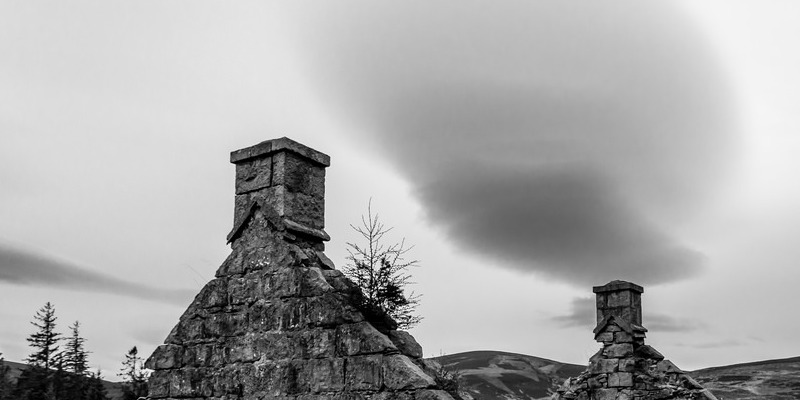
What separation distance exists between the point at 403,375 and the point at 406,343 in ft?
1.62

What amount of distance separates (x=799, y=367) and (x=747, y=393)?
11034 millimetres

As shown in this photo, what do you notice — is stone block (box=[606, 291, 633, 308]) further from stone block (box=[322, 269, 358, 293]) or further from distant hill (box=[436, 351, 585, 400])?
distant hill (box=[436, 351, 585, 400])

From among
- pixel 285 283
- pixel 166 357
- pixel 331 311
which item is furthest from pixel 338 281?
pixel 166 357

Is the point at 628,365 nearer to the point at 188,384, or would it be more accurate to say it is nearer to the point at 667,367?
the point at 667,367

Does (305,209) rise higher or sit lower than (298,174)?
lower

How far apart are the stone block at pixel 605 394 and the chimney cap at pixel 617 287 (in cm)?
182

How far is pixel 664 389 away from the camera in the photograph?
1374 cm

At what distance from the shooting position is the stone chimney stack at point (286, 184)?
7875 millimetres

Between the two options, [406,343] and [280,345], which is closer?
[406,343]

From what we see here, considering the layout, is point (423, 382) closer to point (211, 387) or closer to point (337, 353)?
point (337, 353)

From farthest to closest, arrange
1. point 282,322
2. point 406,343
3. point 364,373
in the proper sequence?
point 282,322, point 406,343, point 364,373

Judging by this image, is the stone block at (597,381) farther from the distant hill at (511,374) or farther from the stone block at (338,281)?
the distant hill at (511,374)

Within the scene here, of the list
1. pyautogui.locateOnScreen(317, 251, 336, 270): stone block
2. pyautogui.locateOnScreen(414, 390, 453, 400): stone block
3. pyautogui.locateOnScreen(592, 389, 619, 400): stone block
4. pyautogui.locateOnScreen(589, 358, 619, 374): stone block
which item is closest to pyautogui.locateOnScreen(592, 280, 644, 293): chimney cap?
pyautogui.locateOnScreen(589, 358, 619, 374): stone block

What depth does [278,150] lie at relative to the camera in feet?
26.0
